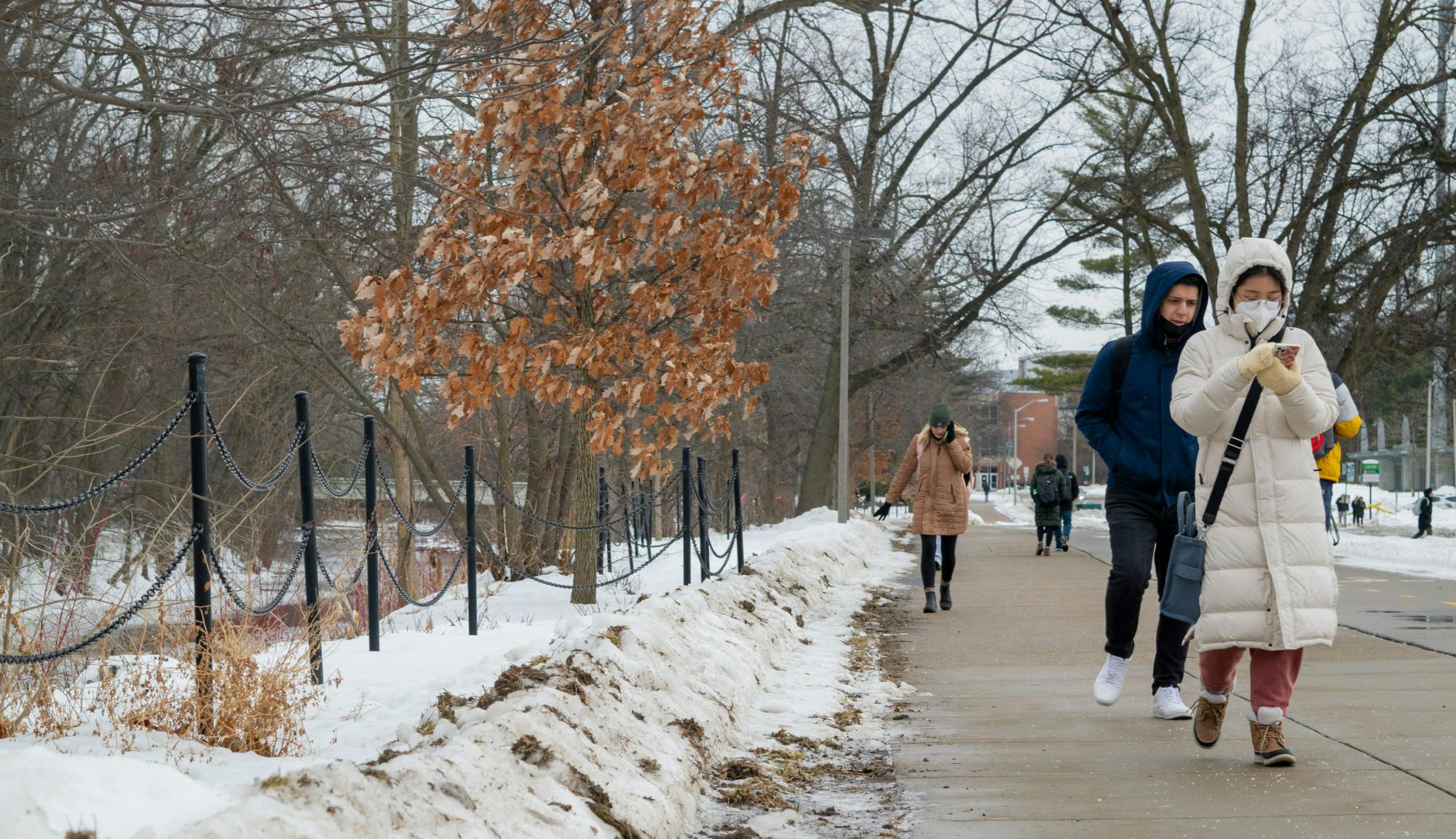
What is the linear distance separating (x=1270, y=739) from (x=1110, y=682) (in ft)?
3.84

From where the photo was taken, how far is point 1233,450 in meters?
5.57

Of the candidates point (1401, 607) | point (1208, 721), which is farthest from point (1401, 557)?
point (1208, 721)

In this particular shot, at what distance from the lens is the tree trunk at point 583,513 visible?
40.7ft

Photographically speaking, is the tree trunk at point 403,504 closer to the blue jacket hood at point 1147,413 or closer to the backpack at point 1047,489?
the backpack at point 1047,489

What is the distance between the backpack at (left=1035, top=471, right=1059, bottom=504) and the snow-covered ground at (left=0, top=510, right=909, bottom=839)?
528 inches

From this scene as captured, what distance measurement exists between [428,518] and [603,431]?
108 feet

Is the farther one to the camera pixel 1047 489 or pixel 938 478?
pixel 1047 489

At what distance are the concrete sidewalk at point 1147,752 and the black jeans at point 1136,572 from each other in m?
0.33

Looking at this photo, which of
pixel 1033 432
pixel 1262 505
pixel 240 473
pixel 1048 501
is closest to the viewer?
pixel 1262 505

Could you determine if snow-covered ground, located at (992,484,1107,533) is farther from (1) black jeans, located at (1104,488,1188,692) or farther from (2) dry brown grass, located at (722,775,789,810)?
(2) dry brown grass, located at (722,775,789,810)

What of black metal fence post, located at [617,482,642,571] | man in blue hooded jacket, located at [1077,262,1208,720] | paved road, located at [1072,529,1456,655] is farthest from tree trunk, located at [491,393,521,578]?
man in blue hooded jacket, located at [1077,262,1208,720]

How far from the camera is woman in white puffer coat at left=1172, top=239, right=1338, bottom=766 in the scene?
5.45 meters

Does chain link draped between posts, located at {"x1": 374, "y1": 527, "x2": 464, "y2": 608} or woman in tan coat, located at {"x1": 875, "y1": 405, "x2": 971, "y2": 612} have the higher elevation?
woman in tan coat, located at {"x1": 875, "y1": 405, "x2": 971, "y2": 612}

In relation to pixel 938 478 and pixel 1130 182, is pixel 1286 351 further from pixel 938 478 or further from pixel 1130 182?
pixel 1130 182
